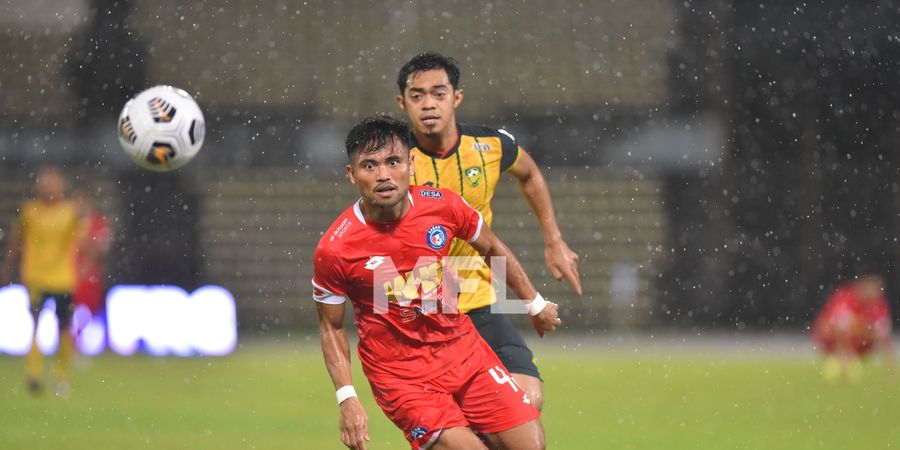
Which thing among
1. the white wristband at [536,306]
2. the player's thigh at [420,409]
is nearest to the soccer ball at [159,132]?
the player's thigh at [420,409]

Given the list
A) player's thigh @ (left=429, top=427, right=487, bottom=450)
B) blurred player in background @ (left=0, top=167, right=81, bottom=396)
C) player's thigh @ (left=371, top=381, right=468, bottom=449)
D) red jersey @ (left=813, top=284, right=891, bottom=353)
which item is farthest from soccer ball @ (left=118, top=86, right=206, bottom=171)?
red jersey @ (left=813, top=284, right=891, bottom=353)

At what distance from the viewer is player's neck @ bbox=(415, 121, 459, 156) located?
5289 millimetres

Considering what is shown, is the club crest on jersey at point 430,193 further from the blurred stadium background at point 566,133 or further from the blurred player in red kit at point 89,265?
the blurred stadium background at point 566,133

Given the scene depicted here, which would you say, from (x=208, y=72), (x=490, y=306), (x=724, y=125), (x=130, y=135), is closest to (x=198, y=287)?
(x=208, y=72)

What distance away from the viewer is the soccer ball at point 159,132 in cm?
612

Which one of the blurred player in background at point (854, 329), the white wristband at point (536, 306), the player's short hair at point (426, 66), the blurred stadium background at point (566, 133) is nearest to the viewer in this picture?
the white wristband at point (536, 306)

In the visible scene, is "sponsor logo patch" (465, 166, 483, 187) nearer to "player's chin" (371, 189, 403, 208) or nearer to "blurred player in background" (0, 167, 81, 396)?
"player's chin" (371, 189, 403, 208)

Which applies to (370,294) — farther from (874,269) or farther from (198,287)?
(874,269)

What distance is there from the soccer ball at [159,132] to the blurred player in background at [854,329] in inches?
390

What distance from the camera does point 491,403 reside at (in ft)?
15.1

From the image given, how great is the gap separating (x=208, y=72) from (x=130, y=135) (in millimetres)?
13628

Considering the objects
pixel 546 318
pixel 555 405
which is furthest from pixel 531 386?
pixel 555 405

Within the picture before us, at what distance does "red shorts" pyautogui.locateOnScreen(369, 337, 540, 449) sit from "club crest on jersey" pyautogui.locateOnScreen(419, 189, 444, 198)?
2.16 ft

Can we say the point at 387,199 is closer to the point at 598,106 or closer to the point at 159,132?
the point at 159,132
